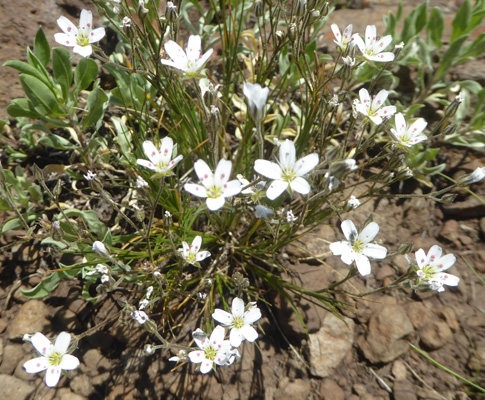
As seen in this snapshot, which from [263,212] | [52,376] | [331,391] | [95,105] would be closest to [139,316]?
[52,376]

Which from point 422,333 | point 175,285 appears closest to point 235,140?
point 175,285

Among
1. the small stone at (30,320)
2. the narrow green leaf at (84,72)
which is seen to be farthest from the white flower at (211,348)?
the narrow green leaf at (84,72)

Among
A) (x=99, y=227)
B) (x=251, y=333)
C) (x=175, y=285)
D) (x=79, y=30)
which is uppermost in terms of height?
(x=79, y=30)

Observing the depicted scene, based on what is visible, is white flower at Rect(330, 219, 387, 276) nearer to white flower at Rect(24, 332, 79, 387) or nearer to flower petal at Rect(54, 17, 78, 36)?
white flower at Rect(24, 332, 79, 387)

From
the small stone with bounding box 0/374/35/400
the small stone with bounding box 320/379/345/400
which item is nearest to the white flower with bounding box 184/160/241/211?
the small stone with bounding box 320/379/345/400

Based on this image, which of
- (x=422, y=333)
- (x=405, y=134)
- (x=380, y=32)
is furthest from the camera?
(x=380, y=32)

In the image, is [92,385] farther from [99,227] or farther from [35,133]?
[35,133]
